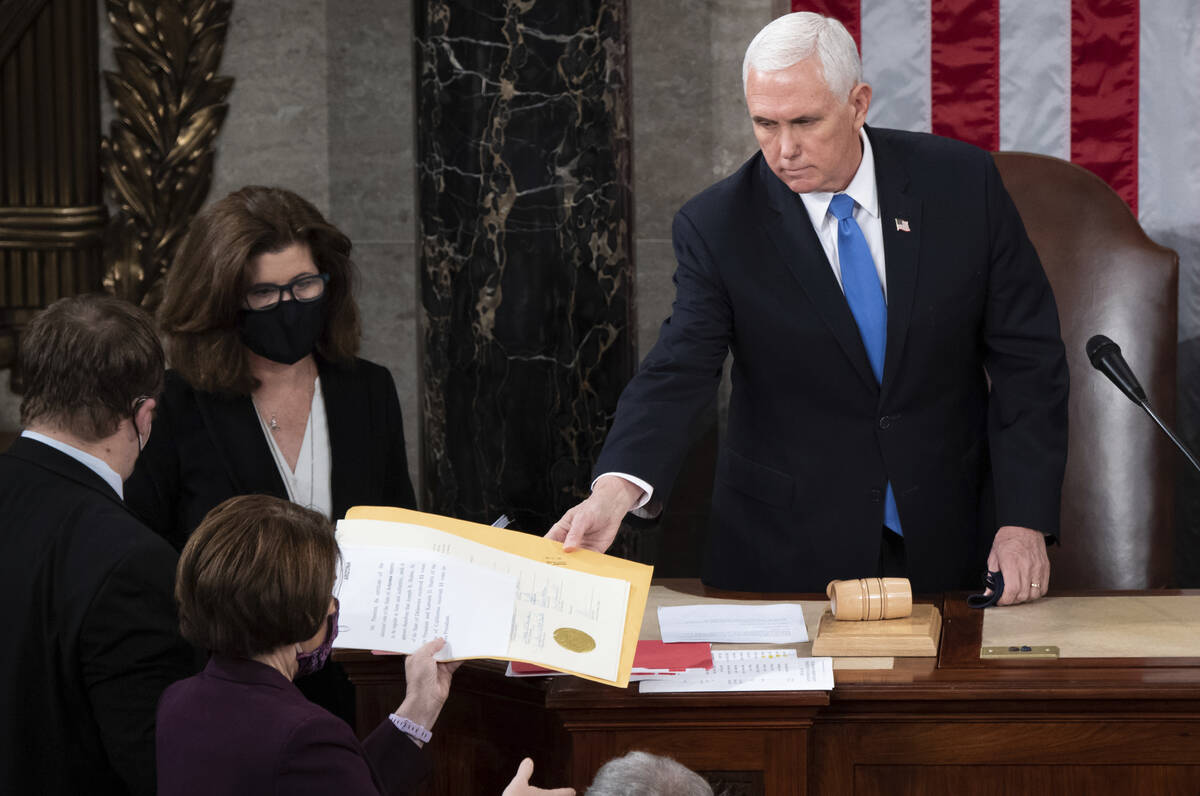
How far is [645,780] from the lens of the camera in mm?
1584

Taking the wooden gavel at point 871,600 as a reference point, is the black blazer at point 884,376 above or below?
above

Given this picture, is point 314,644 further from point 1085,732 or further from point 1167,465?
point 1167,465

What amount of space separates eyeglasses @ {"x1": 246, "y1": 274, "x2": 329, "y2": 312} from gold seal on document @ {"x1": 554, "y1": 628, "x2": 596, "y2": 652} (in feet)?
3.62

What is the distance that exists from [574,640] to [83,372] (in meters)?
0.87

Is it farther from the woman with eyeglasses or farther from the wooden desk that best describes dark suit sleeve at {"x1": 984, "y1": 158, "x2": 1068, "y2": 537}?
the woman with eyeglasses

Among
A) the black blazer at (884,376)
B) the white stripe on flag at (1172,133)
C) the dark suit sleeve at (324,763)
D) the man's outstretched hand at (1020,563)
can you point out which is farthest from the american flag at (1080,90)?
the dark suit sleeve at (324,763)

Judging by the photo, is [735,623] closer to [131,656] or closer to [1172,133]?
[131,656]

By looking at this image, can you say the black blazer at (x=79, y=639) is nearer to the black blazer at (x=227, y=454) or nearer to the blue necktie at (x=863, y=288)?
the black blazer at (x=227, y=454)

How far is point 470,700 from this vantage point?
2.57 meters

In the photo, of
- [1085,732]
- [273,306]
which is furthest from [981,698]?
[273,306]

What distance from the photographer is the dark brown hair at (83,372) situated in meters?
2.17

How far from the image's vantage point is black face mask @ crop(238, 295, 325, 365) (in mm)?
2955

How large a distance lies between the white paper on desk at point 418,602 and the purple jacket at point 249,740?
1.15 feet

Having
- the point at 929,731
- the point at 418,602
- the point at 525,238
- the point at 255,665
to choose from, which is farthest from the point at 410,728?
the point at 525,238
